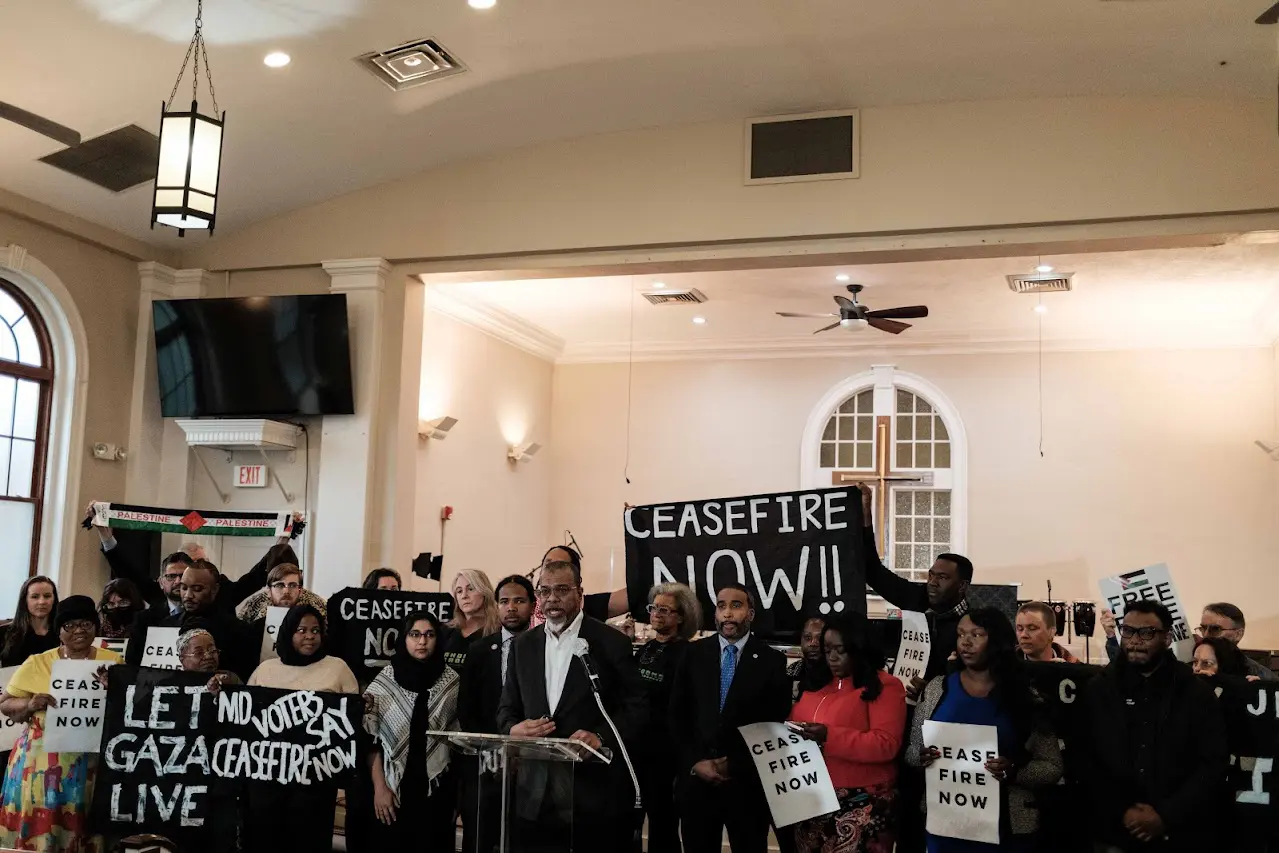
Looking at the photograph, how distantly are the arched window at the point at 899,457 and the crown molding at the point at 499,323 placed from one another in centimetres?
294

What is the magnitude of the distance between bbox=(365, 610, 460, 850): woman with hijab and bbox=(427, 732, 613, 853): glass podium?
662 mm

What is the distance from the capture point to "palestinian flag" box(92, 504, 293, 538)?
25.3ft

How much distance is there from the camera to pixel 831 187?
24.9 feet

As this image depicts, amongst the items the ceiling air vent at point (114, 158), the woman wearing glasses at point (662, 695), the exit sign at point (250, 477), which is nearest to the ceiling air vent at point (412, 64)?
the ceiling air vent at point (114, 158)

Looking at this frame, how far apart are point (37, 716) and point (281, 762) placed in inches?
41.0

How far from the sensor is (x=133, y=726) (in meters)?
4.86

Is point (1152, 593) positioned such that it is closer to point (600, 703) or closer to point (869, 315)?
point (600, 703)

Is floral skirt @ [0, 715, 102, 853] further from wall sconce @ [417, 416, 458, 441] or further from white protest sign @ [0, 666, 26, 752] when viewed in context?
wall sconce @ [417, 416, 458, 441]

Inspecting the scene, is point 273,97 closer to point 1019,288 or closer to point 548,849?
point 548,849

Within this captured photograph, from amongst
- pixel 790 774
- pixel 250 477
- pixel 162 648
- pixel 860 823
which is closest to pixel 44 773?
pixel 162 648

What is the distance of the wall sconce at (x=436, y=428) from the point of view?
1059cm

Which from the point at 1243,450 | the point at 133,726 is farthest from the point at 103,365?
the point at 1243,450

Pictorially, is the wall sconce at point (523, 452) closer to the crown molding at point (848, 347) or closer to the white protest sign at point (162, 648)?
the crown molding at point (848, 347)

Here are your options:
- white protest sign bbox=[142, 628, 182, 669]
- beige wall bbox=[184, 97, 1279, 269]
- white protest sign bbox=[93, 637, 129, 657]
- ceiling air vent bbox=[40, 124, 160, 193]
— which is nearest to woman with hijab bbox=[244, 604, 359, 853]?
white protest sign bbox=[142, 628, 182, 669]
